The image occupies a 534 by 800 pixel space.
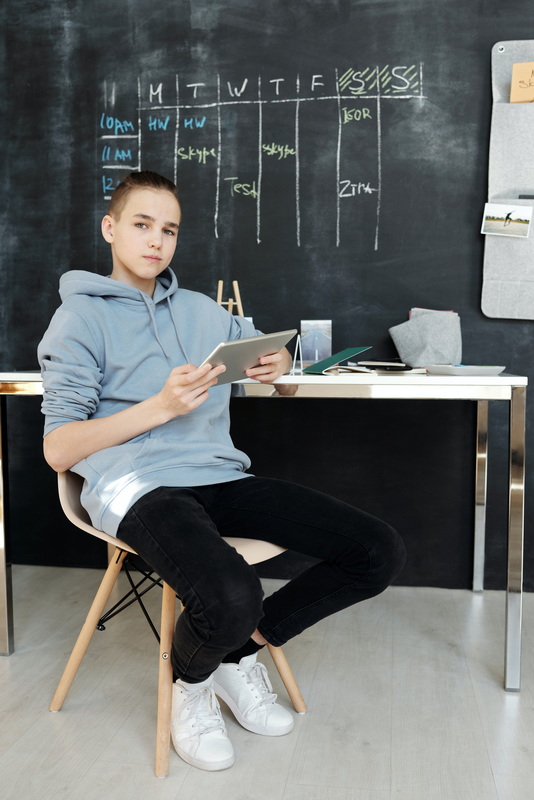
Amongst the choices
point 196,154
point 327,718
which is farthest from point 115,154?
point 327,718

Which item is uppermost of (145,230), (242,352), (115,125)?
(115,125)

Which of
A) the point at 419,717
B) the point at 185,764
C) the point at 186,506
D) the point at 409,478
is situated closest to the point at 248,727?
the point at 185,764

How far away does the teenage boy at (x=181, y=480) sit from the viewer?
138 centimetres

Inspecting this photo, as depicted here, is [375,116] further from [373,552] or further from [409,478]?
[373,552]

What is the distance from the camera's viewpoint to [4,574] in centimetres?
196

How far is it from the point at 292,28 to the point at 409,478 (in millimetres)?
1504

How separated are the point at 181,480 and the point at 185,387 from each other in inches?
8.6

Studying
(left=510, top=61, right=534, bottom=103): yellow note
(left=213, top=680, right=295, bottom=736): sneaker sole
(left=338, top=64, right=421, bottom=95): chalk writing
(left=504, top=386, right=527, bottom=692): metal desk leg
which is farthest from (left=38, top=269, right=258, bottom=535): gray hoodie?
(left=510, top=61, right=534, bottom=103): yellow note

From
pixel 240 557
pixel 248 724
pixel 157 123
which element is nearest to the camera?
pixel 240 557

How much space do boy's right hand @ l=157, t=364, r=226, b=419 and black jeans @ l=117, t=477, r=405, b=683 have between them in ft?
0.55

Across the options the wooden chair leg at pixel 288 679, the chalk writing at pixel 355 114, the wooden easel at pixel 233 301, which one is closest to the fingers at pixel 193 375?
the wooden chair leg at pixel 288 679

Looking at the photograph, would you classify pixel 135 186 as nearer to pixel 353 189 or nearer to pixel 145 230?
pixel 145 230

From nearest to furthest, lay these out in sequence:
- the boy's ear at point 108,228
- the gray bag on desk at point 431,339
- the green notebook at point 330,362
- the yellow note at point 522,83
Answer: the boy's ear at point 108,228, the green notebook at point 330,362, the gray bag on desk at point 431,339, the yellow note at point 522,83

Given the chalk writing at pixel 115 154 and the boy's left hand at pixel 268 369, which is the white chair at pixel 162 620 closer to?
the boy's left hand at pixel 268 369
